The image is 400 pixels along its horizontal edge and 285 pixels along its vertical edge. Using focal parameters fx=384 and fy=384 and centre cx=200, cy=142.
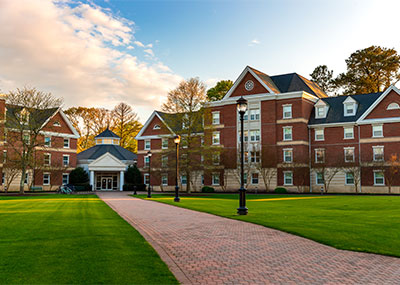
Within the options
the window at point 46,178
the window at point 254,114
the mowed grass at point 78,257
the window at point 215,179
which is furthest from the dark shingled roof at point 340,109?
the mowed grass at point 78,257

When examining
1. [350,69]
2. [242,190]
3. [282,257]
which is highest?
[350,69]

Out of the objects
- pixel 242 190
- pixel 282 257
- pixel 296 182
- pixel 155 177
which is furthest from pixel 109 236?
pixel 155 177

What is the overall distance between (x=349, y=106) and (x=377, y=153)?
6990 millimetres

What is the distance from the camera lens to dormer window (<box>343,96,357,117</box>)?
4656 centimetres

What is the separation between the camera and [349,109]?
154ft

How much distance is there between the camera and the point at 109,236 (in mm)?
10398

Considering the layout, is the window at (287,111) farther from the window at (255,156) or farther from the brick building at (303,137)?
the window at (255,156)

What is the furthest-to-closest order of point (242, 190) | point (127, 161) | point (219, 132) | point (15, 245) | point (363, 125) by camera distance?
point (127, 161)
point (219, 132)
point (363, 125)
point (242, 190)
point (15, 245)

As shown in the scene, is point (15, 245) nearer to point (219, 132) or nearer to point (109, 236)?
point (109, 236)

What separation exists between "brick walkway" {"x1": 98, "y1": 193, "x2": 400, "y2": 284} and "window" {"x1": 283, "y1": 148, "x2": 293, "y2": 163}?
120 feet

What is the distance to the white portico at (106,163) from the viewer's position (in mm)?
56312

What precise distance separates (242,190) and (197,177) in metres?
38.2

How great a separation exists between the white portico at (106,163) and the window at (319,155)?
27493mm

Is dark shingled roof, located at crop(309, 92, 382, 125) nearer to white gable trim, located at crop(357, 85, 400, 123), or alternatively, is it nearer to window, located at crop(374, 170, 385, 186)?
white gable trim, located at crop(357, 85, 400, 123)
